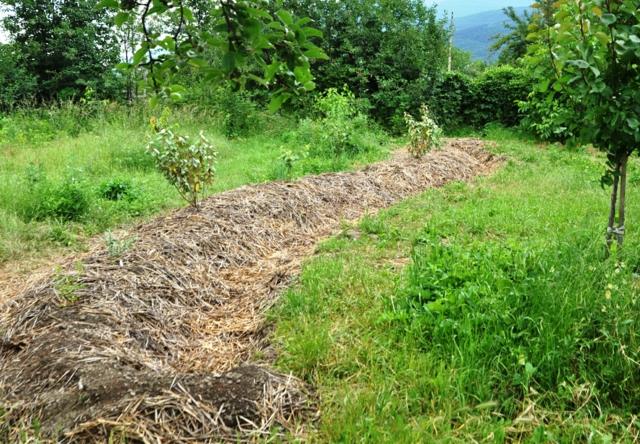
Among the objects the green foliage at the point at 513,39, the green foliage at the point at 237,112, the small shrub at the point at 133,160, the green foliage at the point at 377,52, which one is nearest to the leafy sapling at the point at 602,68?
the small shrub at the point at 133,160

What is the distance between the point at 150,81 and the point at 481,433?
1.89 meters

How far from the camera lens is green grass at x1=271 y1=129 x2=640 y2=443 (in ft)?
6.72

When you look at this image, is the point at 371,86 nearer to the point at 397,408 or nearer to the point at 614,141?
the point at 614,141

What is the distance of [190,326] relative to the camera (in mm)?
3229

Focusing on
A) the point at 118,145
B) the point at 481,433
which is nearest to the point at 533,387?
the point at 481,433

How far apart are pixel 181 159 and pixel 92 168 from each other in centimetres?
360

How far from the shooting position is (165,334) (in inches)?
119

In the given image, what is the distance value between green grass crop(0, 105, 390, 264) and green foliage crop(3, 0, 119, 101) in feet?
15.9

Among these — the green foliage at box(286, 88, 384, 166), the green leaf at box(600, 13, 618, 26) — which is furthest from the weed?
the green foliage at box(286, 88, 384, 166)

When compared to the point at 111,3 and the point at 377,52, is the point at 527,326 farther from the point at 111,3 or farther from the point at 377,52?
the point at 377,52

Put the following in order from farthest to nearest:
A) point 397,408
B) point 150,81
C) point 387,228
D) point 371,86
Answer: point 371,86, point 387,228, point 397,408, point 150,81

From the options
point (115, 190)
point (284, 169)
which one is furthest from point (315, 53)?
point (284, 169)

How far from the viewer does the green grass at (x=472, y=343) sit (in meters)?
2.05

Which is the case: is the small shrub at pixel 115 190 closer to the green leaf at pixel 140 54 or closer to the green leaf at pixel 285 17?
the green leaf at pixel 140 54
